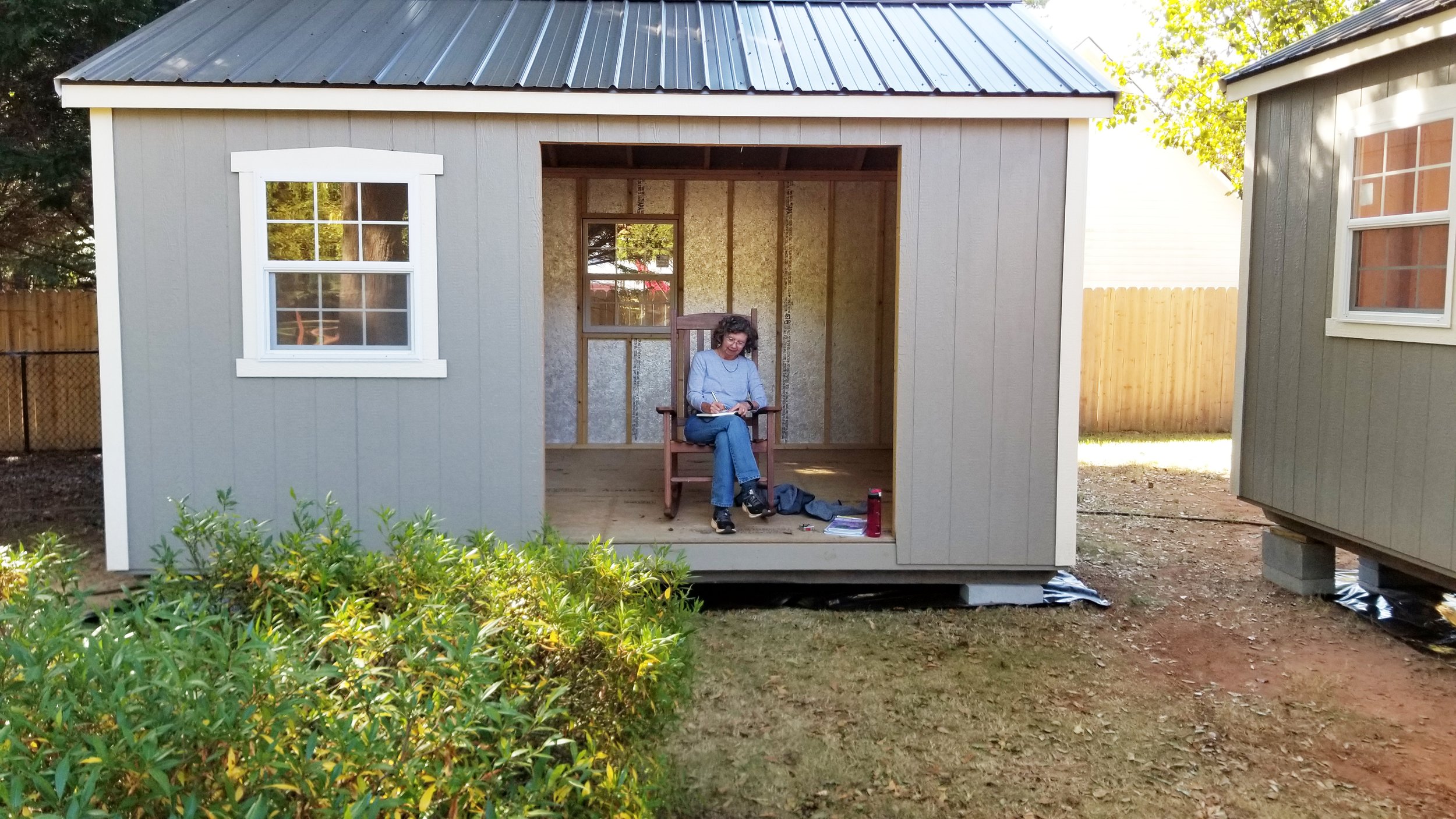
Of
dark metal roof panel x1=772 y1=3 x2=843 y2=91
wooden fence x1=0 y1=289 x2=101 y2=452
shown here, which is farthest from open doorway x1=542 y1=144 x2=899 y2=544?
wooden fence x1=0 y1=289 x2=101 y2=452

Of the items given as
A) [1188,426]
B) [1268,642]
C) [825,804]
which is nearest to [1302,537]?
[1268,642]

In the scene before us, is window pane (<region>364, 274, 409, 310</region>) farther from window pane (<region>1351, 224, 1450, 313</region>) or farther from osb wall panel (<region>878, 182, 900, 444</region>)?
window pane (<region>1351, 224, 1450, 313</region>)

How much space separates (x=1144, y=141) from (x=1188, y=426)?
5882 millimetres

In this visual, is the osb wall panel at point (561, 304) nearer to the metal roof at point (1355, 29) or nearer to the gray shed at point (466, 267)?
the gray shed at point (466, 267)

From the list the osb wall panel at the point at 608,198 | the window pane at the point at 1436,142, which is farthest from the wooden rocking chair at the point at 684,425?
the window pane at the point at 1436,142

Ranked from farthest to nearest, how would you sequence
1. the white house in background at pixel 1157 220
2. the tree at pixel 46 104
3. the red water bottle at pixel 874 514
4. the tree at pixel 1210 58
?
the white house in background at pixel 1157 220 < the tree at pixel 1210 58 < the tree at pixel 46 104 < the red water bottle at pixel 874 514

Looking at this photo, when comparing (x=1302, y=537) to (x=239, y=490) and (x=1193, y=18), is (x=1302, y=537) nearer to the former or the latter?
(x=239, y=490)

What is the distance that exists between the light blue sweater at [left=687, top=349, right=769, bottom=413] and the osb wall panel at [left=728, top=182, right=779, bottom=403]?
2.11 metres

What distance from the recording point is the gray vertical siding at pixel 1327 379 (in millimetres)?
4785

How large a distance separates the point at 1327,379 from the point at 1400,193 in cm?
89

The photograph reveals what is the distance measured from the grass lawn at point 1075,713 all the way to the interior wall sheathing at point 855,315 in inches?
108

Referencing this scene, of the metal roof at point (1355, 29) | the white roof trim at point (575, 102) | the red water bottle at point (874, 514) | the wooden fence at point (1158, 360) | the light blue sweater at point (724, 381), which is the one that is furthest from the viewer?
the wooden fence at point (1158, 360)

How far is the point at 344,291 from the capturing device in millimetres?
5191

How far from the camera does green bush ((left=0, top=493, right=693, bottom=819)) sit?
165 centimetres
